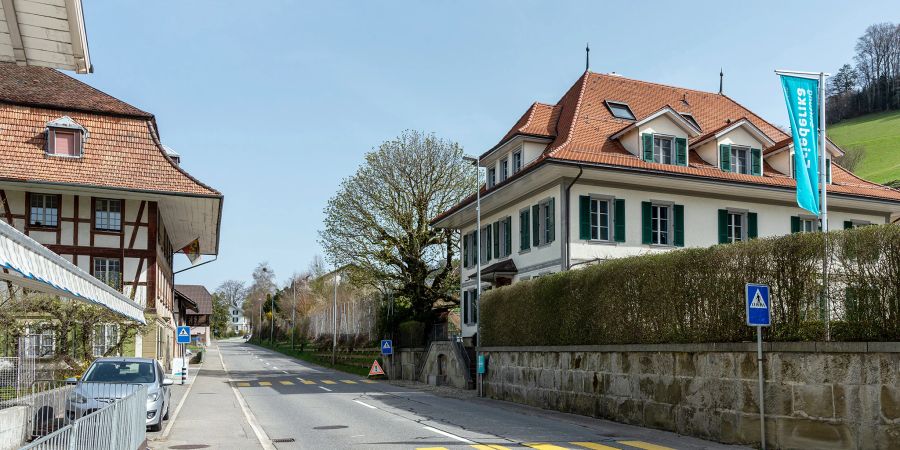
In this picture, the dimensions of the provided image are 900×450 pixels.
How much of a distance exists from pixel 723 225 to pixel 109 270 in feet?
81.3

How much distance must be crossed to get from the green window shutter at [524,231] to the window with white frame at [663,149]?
5.55 metres

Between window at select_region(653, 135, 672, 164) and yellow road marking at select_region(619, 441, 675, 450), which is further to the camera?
window at select_region(653, 135, 672, 164)

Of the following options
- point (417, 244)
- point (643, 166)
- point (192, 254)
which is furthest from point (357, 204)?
point (643, 166)

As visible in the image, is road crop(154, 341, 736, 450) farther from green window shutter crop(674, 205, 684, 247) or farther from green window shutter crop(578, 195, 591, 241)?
green window shutter crop(674, 205, 684, 247)

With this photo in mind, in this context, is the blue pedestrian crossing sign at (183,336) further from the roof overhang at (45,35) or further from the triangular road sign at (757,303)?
the roof overhang at (45,35)

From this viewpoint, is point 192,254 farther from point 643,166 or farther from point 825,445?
point 825,445

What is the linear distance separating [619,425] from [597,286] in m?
3.95

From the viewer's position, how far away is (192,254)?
53438 millimetres

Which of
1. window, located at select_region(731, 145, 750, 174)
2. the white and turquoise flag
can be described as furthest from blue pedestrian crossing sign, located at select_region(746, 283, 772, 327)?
window, located at select_region(731, 145, 750, 174)

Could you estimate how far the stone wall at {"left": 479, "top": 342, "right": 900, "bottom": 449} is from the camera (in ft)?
42.9

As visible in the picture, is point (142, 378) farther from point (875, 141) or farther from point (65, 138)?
point (875, 141)

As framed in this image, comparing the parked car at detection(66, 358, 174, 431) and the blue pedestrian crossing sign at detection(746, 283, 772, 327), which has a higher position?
the blue pedestrian crossing sign at detection(746, 283, 772, 327)

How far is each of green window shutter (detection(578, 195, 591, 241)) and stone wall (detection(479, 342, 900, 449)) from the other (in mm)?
8350

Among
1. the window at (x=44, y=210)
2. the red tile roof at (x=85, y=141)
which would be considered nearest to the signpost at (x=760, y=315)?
the red tile roof at (x=85, y=141)
